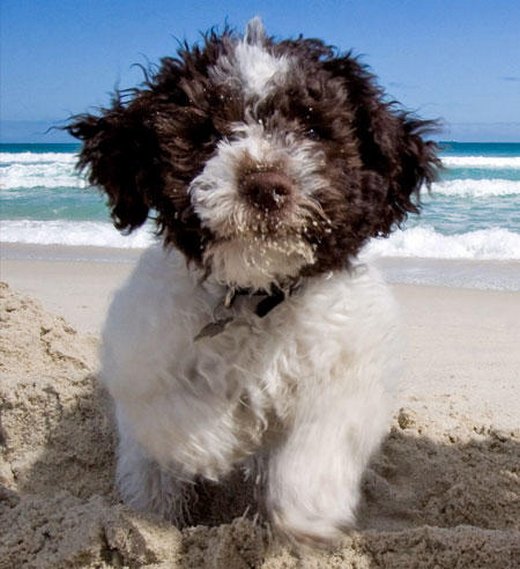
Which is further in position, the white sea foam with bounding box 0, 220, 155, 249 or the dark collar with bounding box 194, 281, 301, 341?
the white sea foam with bounding box 0, 220, 155, 249

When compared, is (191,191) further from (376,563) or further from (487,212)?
(487,212)

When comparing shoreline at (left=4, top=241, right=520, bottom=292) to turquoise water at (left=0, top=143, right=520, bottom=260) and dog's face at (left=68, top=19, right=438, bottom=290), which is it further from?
dog's face at (left=68, top=19, right=438, bottom=290)

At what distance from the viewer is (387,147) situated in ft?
8.13

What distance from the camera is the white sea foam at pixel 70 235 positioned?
10.8m

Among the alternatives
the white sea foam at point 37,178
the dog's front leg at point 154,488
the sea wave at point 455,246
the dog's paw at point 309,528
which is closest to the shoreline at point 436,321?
the sea wave at point 455,246

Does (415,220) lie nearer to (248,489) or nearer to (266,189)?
(248,489)

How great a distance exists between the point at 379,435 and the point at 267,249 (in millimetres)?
944

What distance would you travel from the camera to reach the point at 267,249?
7.11 feet

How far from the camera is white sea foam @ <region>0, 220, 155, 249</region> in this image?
10.8m

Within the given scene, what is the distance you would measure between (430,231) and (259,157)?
8.70 meters

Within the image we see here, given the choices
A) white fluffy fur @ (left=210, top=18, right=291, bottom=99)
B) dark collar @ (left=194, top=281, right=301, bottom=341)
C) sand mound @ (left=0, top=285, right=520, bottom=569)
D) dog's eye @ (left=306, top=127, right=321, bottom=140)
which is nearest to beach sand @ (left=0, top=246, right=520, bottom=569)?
sand mound @ (left=0, top=285, right=520, bottom=569)

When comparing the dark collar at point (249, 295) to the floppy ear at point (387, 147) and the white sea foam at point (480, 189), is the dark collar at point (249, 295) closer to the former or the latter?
the floppy ear at point (387, 147)

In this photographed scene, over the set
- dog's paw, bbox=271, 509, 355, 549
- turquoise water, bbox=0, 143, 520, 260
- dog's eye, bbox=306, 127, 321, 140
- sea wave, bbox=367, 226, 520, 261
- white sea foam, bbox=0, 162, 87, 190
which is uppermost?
dog's eye, bbox=306, 127, 321, 140

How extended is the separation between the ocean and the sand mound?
3.08 ft
